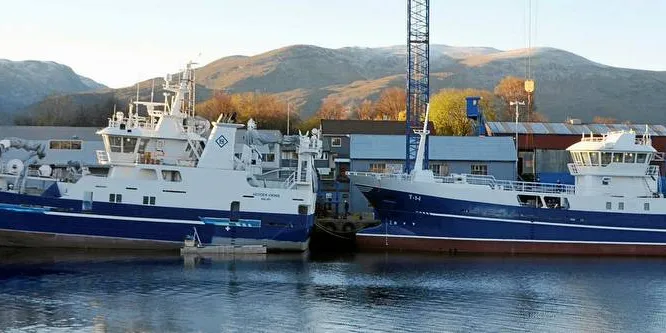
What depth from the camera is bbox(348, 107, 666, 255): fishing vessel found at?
3766cm

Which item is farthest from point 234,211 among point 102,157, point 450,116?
point 450,116

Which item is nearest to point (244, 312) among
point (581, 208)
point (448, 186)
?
point (448, 186)

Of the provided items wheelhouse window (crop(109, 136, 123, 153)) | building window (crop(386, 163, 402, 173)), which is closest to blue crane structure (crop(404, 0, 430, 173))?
building window (crop(386, 163, 402, 173))

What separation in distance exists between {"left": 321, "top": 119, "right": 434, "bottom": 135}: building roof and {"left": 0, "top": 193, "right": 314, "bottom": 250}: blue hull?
19118 mm

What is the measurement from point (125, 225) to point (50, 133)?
23239mm

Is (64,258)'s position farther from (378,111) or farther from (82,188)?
(378,111)

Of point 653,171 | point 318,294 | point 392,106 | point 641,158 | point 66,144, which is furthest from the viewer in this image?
point 392,106

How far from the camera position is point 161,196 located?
3397 centimetres

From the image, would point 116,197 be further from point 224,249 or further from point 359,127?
point 359,127

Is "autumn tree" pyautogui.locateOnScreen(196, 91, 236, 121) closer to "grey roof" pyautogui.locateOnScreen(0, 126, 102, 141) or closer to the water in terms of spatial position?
"grey roof" pyautogui.locateOnScreen(0, 126, 102, 141)

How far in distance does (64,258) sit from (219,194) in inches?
289

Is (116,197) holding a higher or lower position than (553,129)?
lower

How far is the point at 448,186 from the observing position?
37.5 metres

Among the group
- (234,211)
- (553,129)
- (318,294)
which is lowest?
(318,294)
